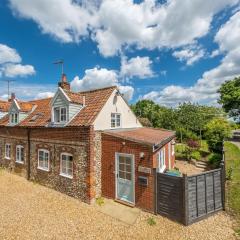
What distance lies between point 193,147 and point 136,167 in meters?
14.3

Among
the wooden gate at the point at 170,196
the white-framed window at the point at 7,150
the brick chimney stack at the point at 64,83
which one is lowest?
the wooden gate at the point at 170,196

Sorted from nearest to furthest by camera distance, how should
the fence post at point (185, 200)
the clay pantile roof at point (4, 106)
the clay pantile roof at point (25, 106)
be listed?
the fence post at point (185, 200), the clay pantile roof at point (25, 106), the clay pantile roof at point (4, 106)

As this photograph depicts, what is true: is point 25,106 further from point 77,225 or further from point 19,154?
point 77,225

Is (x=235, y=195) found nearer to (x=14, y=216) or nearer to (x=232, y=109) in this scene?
(x=14, y=216)

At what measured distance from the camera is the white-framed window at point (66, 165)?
43.7 ft

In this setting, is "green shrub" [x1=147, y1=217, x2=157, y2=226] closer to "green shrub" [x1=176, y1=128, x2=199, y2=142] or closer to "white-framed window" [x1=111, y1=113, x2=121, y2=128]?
"white-framed window" [x1=111, y1=113, x2=121, y2=128]

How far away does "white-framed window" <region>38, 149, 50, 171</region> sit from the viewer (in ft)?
49.5

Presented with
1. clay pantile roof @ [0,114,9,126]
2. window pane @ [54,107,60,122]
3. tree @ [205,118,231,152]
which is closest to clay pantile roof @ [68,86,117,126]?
window pane @ [54,107,60,122]

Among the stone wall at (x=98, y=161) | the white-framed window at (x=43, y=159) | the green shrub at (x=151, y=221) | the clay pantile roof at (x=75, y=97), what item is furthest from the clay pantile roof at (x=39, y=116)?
the green shrub at (x=151, y=221)

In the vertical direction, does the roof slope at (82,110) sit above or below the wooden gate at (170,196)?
above

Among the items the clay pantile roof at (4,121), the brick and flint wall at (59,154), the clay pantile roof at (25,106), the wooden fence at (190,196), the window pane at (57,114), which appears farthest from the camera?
the clay pantile roof at (4,121)

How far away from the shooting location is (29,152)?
16609 mm

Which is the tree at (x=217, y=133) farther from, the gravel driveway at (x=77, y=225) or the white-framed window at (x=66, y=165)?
the white-framed window at (x=66, y=165)

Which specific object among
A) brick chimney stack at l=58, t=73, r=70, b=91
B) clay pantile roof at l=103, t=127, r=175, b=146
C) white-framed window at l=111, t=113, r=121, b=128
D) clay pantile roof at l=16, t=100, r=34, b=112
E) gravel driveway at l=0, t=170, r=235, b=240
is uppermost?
brick chimney stack at l=58, t=73, r=70, b=91
